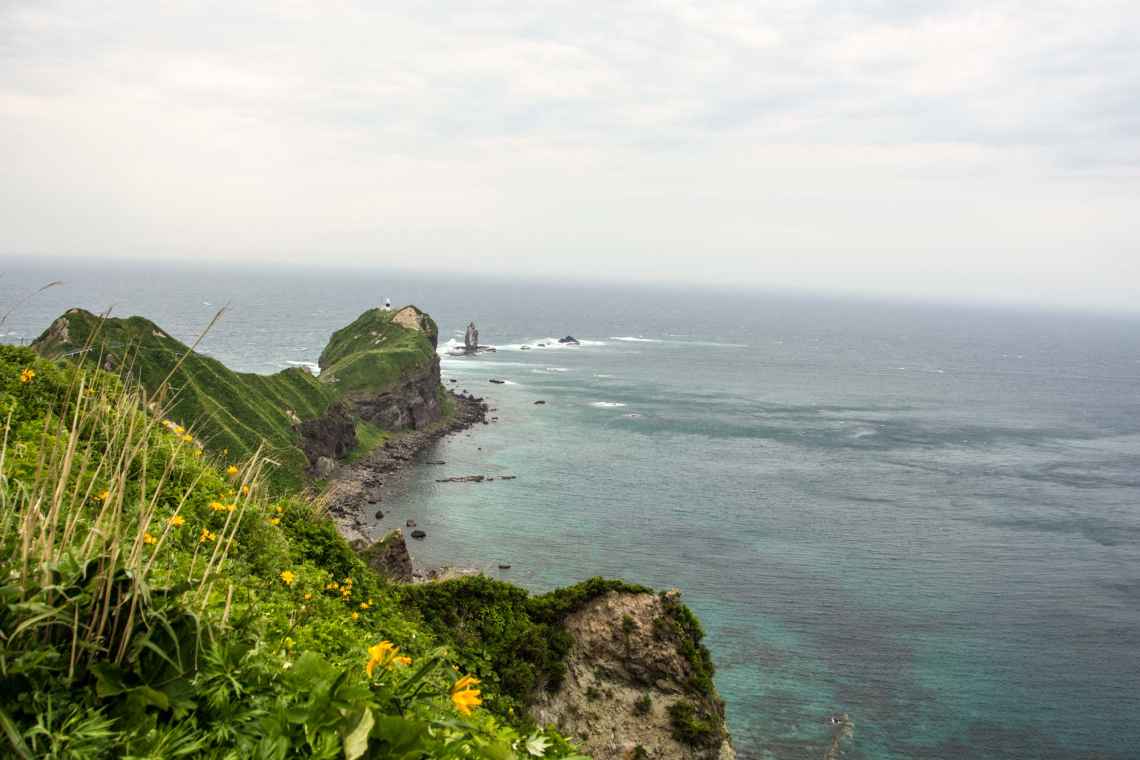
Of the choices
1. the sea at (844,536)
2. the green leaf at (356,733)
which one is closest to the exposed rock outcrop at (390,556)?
the sea at (844,536)

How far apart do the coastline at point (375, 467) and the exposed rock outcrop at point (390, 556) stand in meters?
16.3

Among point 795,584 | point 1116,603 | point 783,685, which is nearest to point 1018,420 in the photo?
point 1116,603

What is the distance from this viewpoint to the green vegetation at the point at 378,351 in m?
81.4

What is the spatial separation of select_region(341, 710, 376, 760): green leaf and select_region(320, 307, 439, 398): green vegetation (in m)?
77.8

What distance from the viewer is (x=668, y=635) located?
905 inches

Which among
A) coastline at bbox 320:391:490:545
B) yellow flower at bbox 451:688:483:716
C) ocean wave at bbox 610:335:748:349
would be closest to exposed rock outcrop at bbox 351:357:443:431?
coastline at bbox 320:391:490:545

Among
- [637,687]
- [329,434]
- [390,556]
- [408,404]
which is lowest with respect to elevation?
[329,434]

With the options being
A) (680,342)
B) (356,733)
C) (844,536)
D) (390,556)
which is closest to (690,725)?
(390,556)

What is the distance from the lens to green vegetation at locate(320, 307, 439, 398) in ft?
267

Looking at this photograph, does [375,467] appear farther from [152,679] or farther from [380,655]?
[152,679]

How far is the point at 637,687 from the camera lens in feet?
74.5

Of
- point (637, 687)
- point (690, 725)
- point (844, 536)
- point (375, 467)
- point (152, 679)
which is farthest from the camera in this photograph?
point (375, 467)

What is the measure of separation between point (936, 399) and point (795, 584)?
293ft

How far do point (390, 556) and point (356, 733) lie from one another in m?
24.4
